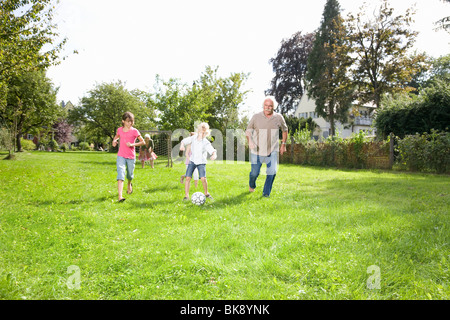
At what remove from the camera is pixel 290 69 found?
45500 millimetres

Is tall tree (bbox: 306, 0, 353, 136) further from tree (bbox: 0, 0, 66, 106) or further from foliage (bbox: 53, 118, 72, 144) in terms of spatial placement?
foliage (bbox: 53, 118, 72, 144)

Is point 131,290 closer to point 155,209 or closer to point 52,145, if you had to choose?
point 155,209

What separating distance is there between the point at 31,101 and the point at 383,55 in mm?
37353

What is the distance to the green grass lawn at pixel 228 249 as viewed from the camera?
106 inches

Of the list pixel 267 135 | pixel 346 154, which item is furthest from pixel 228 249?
pixel 346 154

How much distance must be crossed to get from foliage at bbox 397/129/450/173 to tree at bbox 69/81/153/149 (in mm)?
39006

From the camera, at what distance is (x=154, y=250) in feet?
12.1

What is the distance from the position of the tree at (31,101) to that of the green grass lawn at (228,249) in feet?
99.8

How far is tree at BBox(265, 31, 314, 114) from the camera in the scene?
145 feet

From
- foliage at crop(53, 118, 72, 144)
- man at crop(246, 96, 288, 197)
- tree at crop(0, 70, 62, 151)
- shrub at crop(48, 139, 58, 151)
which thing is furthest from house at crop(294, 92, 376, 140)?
foliage at crop(53, 118, 72, 144)

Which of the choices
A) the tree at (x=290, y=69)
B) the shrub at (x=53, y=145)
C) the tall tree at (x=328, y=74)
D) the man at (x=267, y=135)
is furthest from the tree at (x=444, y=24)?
the shrub at (x=53, y=145)

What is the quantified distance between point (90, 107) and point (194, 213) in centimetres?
4759

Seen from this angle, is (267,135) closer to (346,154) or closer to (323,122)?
(346,154)
